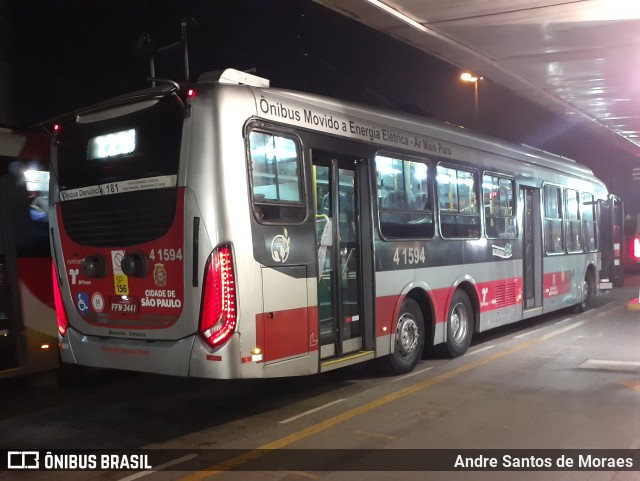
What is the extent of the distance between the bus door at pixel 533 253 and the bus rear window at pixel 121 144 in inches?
303

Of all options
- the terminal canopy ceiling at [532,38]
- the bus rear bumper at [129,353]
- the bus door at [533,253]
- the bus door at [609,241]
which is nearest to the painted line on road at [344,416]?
the bus rear bumper at [129,353]

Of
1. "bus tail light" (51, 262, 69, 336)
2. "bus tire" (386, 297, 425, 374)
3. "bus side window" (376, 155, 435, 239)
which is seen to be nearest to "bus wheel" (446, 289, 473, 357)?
"bus tire" (386, 297, 425, 374)

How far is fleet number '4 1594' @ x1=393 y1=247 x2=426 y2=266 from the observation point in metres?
7.60

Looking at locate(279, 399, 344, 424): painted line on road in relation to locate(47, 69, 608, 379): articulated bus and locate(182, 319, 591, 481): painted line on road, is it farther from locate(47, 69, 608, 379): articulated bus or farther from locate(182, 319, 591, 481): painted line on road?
locate(47, 69, 608, 379): articulated bus

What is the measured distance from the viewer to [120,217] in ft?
19.7

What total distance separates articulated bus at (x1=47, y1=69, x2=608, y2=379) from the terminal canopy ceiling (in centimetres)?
142

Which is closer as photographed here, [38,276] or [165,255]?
[165,255]

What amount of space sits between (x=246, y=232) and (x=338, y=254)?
1.63m

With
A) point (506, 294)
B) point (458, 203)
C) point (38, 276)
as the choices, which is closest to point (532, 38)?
point (458, 203)

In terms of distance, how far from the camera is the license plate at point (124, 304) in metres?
5.85

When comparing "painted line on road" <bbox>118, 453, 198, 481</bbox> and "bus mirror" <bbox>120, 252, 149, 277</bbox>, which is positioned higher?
"bus mirror" <bbox>120, 252, 149, 277</bbox>

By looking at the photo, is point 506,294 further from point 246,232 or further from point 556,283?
point 246,232

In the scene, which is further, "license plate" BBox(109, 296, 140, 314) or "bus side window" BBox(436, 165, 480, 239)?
"bus side window" BBox(436, 165, 480, 239)

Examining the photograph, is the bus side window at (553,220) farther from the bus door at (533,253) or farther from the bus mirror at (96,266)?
the bus mirror at (96,266)
